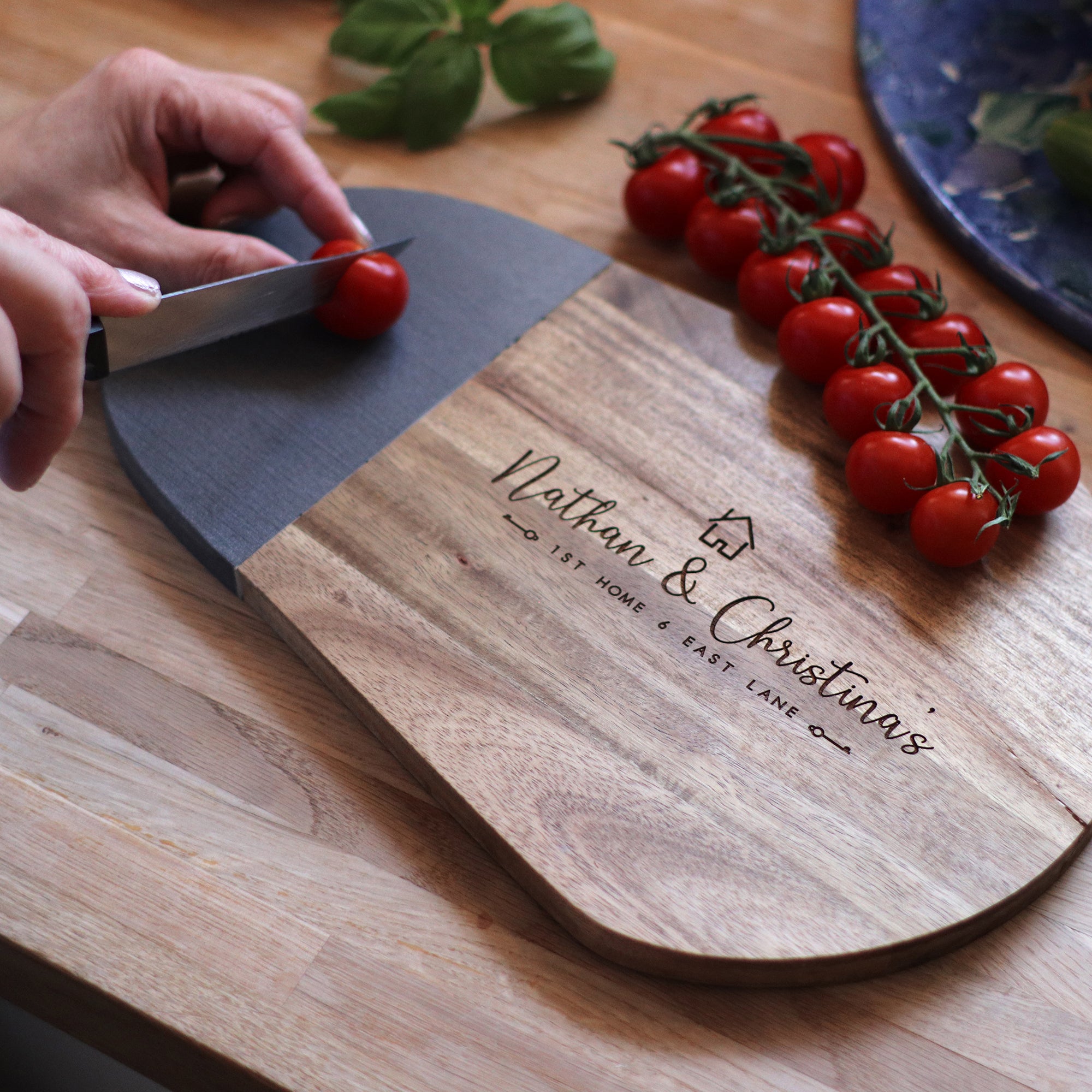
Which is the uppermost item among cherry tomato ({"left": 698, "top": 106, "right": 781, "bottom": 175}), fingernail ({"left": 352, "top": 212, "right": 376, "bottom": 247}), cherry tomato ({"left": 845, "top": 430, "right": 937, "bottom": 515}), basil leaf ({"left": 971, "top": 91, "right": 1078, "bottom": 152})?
basil leaf ({"left": 971, "top": 91, "right": 1078, "bottom": 152})

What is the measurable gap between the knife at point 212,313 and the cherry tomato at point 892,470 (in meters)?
0.54

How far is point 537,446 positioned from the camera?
3.22 feet

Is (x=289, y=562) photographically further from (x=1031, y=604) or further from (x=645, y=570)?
(x=1031, y=604)

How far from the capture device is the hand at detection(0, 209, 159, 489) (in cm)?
69

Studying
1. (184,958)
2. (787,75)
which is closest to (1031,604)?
(184,958)

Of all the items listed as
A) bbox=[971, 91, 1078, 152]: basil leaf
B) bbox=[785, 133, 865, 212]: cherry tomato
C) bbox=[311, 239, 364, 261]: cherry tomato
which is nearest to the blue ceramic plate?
bbox=[971, 91, 1078, 152]: basil leaf

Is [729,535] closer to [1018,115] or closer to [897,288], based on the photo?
[897,288]

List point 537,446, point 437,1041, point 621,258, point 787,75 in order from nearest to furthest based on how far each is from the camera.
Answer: point 437,1041, point 537,446, point 621,258, point 787,75

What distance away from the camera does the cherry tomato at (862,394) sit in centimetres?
94

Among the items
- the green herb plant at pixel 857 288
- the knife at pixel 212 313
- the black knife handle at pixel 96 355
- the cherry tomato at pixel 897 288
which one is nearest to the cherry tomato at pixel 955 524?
the green herb plant at pixel 857 288

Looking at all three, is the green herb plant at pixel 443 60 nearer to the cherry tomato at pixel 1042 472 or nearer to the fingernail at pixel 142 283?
the fingernail at pixel 142 283

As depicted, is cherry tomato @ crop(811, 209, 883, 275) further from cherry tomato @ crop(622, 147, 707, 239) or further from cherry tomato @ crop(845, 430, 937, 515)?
cherry tomato @ crop(845, 430, 937, 515)

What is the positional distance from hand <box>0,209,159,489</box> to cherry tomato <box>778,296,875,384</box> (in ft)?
1.98

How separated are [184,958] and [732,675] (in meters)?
0.47
